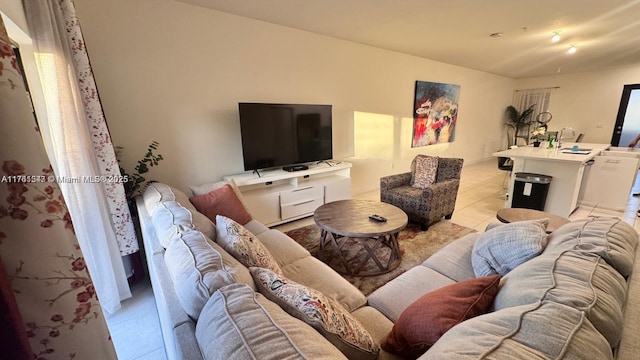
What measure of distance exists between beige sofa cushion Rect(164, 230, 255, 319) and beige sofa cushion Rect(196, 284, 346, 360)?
70 millimetres

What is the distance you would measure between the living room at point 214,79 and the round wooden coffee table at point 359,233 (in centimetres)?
150

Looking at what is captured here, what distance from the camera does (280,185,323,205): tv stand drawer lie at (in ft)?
10.7

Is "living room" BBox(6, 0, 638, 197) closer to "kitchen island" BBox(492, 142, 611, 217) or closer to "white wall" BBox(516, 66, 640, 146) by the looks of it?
"kitchen island" BBox(492, 142, 611, 217)

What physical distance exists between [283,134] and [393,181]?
5.18 ft

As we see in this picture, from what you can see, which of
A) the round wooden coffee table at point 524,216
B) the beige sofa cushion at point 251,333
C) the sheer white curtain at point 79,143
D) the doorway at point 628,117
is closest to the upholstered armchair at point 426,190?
the round wooden coffee table at point 524,216

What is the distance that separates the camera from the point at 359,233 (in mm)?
2139

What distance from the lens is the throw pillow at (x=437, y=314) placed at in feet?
2.98

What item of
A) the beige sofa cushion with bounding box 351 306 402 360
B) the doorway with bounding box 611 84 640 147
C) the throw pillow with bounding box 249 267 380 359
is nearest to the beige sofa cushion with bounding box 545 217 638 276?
the beige sofa cushion with bounding box 351 306 402 360

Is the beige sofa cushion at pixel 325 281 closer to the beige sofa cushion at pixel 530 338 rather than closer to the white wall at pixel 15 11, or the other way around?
the beige sofa cushion at pixel 530 338

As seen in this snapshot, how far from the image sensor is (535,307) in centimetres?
72

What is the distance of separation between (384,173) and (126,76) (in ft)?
13.6

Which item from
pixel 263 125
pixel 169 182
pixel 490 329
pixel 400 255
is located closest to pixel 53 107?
pixel 169 182

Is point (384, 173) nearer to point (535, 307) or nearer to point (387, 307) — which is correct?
point (387, 307)

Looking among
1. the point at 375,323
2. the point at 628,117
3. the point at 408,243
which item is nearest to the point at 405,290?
the point at 375,323
